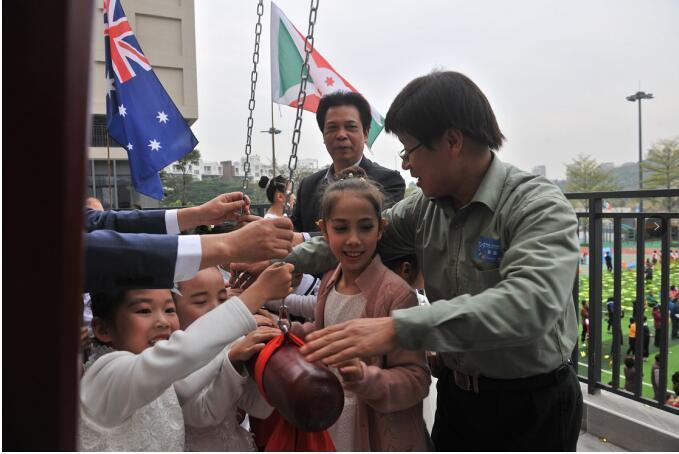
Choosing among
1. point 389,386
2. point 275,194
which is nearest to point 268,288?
point 389,386

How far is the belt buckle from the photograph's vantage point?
151 cm

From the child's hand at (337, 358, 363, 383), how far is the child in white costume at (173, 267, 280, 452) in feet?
0.95

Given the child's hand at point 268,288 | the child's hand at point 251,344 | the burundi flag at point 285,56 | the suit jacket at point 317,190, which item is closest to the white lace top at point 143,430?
the child's hand at point 251,344

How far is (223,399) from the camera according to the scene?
4.91 ft

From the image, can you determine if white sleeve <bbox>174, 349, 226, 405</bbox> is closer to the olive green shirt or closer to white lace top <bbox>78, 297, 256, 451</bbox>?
white lace top <bbox>78, 297, 256, 451</bbox>

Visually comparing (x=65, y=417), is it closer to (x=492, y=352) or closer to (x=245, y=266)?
(x=492, y=352)

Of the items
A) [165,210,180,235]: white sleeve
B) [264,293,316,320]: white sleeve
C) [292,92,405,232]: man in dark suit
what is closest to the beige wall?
[292,92,405,232]: man in dark suit

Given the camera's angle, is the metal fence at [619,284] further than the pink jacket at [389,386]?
Yes

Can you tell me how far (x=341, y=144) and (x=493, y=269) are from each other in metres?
1.55

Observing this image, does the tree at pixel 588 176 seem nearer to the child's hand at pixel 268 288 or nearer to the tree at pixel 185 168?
the tree at pixel 185 168

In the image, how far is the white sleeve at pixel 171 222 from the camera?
2.40m

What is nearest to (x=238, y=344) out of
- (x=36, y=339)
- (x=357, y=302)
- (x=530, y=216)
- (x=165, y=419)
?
(x=165, y=419)

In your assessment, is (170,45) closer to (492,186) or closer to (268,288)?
(268,288)

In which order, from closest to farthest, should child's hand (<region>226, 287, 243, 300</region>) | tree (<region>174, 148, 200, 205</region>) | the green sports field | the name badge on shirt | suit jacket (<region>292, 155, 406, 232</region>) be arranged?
the name badge on shirt, child's hand (<region>226, 287, 243, 300</region>), suit jacket (<region>292, 155, 406, 232</region>), the green sports field, tree (<region>174, 148, 200, 205</region>)
